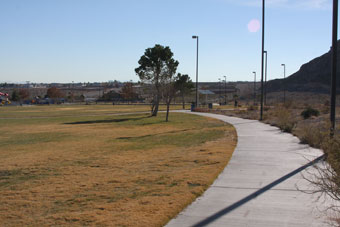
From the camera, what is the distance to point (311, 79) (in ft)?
370

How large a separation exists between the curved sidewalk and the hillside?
314 ft

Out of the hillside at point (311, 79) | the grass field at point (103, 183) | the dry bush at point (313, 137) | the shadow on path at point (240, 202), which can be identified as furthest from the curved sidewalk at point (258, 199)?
the hillside at point (311, 79)

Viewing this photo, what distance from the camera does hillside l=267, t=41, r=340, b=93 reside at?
10488cm

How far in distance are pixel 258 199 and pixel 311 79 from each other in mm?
113610

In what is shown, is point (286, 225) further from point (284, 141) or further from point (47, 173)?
point (284, 141)

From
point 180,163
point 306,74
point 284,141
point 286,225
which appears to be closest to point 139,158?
point 180,163

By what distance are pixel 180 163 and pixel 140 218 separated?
5.80 meters

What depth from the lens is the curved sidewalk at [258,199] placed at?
6.16 metres

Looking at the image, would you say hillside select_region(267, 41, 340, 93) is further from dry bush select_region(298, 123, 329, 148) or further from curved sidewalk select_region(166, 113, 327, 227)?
curved sidewalk select_region(166, 113, 327, 227)

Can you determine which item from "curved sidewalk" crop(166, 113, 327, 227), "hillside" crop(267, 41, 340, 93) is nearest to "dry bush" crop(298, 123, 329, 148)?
"curved sidewalk" crop(166, 113, 327, 227)

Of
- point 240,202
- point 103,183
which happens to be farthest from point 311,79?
point 240,202

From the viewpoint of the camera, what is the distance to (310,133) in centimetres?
1529

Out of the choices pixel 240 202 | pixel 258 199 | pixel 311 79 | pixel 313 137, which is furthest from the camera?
pixel 311 79

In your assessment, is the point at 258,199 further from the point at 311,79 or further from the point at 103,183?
the point at 311,79
